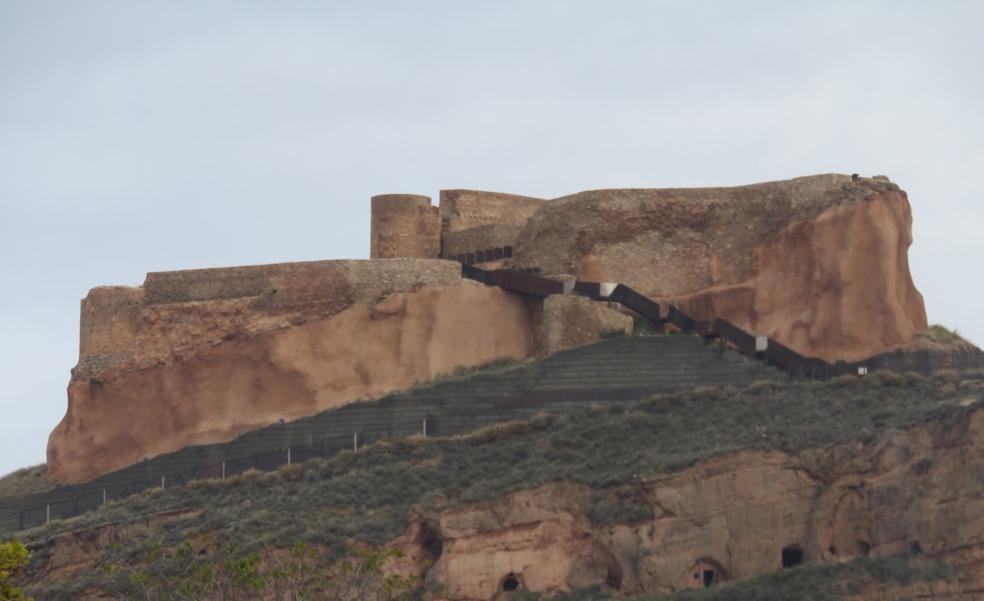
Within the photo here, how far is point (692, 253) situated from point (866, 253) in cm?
438

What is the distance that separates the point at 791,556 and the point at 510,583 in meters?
4.82

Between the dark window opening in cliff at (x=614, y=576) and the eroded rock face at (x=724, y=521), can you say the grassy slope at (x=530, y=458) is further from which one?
the dark window opening in cliff at (x=614, y=576)

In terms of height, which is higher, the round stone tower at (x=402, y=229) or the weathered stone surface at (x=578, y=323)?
the round stone tower at (x=402, y=229)

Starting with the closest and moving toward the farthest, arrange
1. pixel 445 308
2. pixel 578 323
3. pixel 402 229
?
pixel 578 323 < pixel 445 308 < pixel 402 229

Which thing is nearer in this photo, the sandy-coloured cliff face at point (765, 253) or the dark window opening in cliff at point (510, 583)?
the dark window opening in cliff at point (510, 583)

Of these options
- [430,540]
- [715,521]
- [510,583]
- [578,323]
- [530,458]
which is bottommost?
[510,583]

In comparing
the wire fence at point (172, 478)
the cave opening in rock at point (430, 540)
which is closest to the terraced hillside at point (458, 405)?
the wire fence at point (172, 478)

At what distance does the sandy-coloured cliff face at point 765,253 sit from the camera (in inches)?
2080

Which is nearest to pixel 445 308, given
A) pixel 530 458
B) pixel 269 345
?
pixel 269 345

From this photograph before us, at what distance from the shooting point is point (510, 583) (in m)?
44.7

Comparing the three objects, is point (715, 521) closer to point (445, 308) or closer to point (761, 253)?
point (761, 253)

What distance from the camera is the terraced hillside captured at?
50906 millimetres

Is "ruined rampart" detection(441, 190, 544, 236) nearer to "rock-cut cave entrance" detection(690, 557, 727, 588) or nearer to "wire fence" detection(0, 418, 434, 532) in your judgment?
"wire fence" detection(0, 418, 434, 532)

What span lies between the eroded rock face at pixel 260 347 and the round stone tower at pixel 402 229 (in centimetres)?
407
